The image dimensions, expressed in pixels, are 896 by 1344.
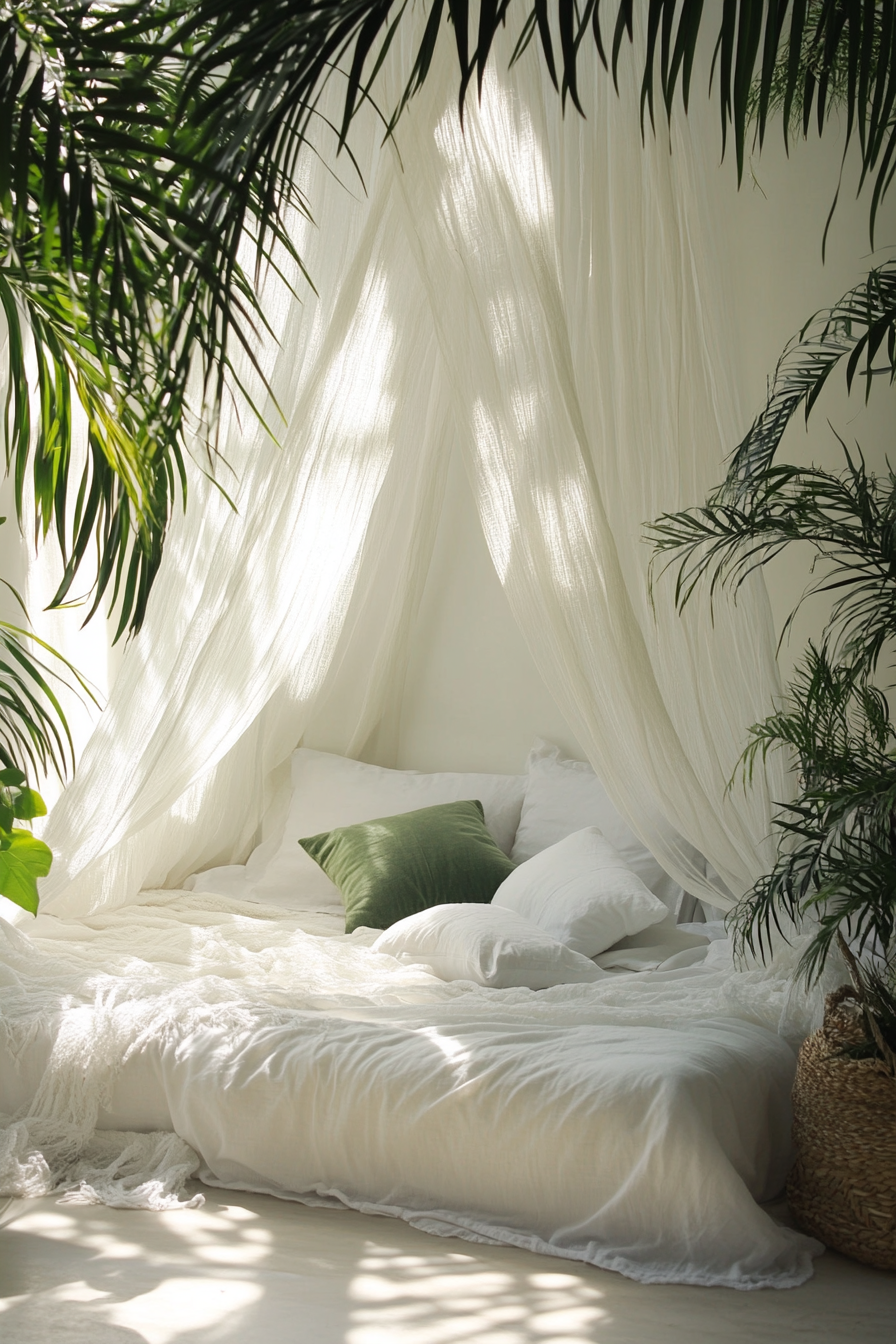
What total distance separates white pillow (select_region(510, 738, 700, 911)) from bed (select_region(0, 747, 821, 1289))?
0.68 metres

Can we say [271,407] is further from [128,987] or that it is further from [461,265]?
[128,987]

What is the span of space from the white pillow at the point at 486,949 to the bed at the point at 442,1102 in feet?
0.24

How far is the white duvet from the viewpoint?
76.6 inches

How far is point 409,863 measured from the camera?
3.31 metres

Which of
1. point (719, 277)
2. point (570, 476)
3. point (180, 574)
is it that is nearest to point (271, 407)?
point (180, 574)

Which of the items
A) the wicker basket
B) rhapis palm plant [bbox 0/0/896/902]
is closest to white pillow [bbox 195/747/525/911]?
the wicker basket

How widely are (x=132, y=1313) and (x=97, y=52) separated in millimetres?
1655

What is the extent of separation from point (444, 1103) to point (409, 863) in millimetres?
1262

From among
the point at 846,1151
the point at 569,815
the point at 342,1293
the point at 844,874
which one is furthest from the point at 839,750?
the point at 569,815

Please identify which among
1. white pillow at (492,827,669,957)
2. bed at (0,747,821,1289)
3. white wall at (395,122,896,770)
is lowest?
bed at (0,747,821,1289)

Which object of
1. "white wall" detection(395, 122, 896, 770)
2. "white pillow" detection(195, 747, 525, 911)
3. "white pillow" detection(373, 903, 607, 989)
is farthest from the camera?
"white pillow" detection(195, 747, 525, 911)

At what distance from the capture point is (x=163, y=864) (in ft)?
11.7

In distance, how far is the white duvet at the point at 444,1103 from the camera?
195 cm

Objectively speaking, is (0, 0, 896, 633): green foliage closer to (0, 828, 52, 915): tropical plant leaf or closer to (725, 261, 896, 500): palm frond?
(0, 828, 52, 915): tropical plant leaf
